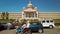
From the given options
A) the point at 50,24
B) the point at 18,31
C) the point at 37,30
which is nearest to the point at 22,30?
the point at 18,31

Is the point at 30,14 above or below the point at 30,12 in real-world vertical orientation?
below

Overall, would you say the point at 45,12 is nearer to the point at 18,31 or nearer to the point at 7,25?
the point at 7,25

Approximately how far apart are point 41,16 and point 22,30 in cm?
5296

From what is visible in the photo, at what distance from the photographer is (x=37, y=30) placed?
17328 millimetres

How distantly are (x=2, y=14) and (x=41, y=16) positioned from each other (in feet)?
50.4

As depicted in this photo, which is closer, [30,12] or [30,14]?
[30,12]

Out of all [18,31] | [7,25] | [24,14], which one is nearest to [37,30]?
[18,31]

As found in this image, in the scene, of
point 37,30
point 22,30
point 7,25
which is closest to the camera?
point 22,30

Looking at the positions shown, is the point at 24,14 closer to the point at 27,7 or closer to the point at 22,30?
the point at 27,7

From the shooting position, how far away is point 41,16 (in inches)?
2537

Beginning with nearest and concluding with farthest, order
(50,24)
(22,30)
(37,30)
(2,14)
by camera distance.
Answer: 1. (22,30)
2. (37,30)
3. (50,24)
4. (2,14)

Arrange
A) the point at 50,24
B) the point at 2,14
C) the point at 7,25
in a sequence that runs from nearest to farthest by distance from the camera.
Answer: the point at 7,25 < the point at 50,24 < the point at 2,14

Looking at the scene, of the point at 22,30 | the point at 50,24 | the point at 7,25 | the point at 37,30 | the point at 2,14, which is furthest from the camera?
the point at 2,14

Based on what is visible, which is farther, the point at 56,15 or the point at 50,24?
the point at 56,15
